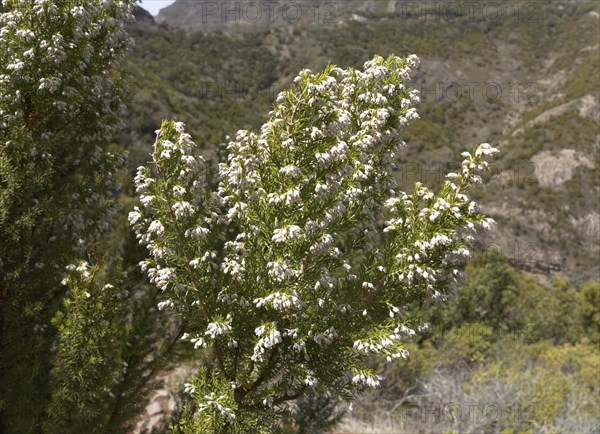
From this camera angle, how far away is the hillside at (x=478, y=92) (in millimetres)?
51234

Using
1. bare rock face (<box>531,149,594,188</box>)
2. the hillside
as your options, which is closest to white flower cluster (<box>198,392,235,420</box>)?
the hillside

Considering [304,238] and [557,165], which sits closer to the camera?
[304,238]

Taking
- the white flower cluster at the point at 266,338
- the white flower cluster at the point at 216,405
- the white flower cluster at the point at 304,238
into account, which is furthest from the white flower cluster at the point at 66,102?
the white flower cluster at the point at 266,338

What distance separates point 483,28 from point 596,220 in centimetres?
5769

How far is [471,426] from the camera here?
10.2 metres

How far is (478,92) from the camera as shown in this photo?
269 feet

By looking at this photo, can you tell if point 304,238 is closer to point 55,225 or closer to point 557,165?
point 55,225

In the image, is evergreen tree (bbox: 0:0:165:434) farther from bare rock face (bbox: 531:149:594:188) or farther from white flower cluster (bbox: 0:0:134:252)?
bare rock face (bbox: 531:149:594:188)

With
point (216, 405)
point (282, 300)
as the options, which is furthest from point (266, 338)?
point (216, 405)

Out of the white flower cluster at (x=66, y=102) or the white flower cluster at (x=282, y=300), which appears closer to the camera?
the white flower cluster at (x=282, y=300)

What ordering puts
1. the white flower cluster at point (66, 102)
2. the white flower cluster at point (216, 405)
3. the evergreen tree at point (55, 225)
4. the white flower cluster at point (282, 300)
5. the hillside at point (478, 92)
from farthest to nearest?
the hillside at point (478, 92) → the white flower cluster at point (66, 102) → the evergreen tree at point (55, 225) → the white flower cluster at point (216, 405) → the white flower cluster at point (282, 300)

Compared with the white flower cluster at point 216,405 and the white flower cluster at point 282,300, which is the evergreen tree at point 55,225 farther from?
the white flower cluster at point 282,300

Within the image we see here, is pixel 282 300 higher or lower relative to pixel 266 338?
higher

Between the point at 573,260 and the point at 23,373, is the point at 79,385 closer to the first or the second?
the point at 23,373
